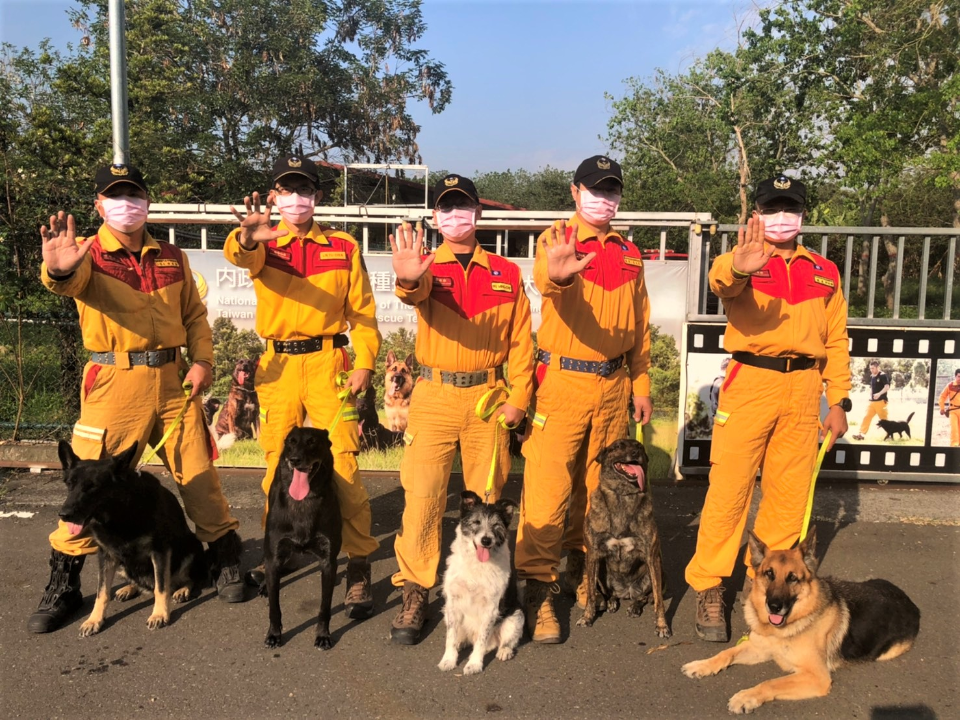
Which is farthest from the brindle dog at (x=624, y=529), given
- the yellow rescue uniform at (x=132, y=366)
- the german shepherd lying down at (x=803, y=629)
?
the yellow rescue uniform at (x=132, y=366)

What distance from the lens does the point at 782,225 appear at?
3855 millimetres

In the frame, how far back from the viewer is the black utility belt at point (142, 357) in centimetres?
377

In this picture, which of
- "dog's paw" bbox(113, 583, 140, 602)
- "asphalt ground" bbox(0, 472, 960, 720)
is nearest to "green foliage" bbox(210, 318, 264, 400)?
"asphalt ground" bbox(0, 472, 960, 720)

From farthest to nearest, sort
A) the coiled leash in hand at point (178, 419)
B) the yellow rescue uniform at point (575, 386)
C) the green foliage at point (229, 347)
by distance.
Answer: the green foliage at point (229, 347) → the coiled leash in hand at point (178, 419) → the yellow rescue uniform at point (575, 386)

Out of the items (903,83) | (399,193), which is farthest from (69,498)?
(399,193)

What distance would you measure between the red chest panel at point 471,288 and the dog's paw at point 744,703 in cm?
235

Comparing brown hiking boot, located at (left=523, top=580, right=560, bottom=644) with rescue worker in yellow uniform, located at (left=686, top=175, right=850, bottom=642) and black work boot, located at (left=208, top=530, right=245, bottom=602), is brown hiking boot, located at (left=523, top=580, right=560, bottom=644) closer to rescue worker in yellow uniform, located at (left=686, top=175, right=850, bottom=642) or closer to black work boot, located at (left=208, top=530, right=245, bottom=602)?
rescue worker in yellow uniform, located at (left=686, top=175, right=850, bottom=642)

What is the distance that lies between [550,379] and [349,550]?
1.69 meters

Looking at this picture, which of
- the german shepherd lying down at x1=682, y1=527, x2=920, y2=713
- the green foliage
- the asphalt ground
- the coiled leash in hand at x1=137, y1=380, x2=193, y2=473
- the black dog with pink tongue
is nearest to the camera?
the asphalt ground

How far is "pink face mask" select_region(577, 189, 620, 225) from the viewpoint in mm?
3781

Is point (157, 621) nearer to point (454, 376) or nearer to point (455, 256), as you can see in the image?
point (454, 376)

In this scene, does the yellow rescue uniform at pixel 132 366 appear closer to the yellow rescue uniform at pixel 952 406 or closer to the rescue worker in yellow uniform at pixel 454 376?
the rescue worker in yellow uniform at pixel 454 376

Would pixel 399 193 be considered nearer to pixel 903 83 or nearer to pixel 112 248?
pixel 903 83

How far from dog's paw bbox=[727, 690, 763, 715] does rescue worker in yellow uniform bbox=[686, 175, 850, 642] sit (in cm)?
61
